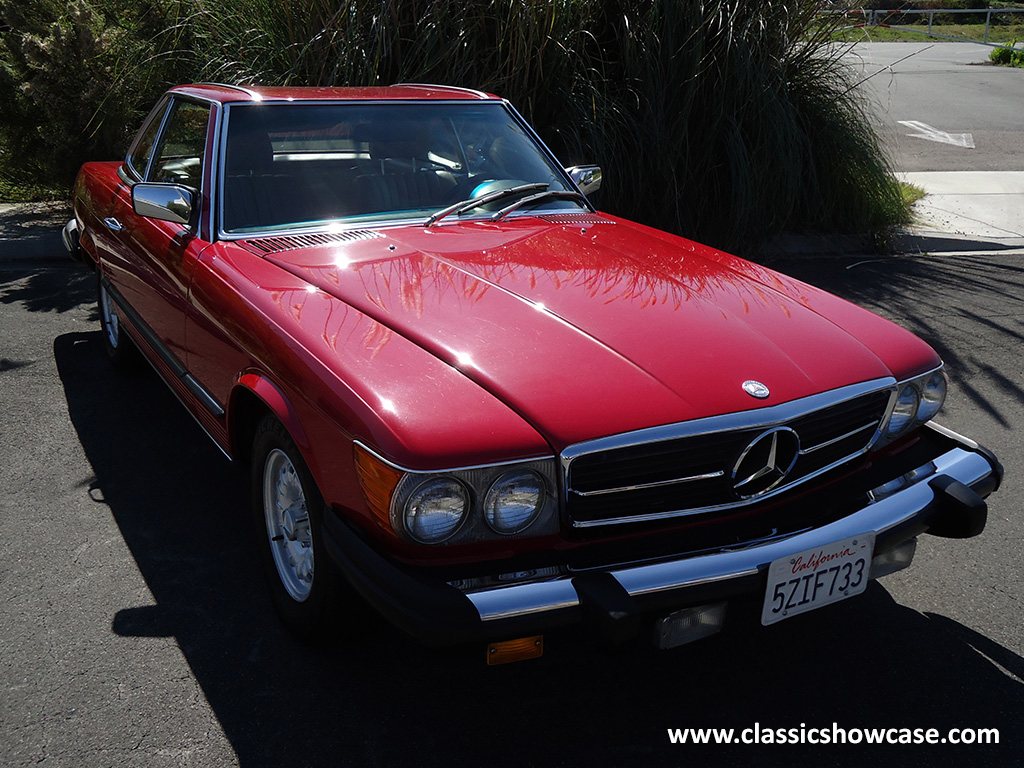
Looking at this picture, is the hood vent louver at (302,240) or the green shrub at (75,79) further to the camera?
the green shrub at (75,79)

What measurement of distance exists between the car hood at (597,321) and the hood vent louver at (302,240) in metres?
0.01

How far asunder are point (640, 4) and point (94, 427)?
17.5ft

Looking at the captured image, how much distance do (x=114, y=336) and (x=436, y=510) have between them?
3.38 m

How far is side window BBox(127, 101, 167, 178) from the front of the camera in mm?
4277

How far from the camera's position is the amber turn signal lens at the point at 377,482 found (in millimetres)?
2016

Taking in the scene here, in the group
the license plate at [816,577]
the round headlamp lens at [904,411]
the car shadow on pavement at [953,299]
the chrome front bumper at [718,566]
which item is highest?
the round headlamp lens at [904,411]

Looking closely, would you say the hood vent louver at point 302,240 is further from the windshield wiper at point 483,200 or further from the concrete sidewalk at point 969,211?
the concrete sidewalk at point 969,211

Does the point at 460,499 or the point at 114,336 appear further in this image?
the point at 114,336

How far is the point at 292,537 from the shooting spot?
2658mm

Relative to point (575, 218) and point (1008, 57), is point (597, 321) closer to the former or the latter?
point (575, 218)

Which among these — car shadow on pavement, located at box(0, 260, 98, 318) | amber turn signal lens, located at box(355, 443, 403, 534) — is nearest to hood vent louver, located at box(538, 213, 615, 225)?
amber turn signal lens, located at box(355, 443, 403, 534)

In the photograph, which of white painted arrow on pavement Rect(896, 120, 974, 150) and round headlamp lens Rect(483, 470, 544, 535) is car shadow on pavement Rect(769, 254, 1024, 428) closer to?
round headlamp lens Rect(483, 470, 544, 535)

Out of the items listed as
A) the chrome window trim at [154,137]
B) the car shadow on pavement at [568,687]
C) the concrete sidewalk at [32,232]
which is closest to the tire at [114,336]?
the chrome window trim at [154,137]

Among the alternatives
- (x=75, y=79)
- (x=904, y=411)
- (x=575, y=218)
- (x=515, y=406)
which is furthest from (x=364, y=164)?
(x=75, y=79)
